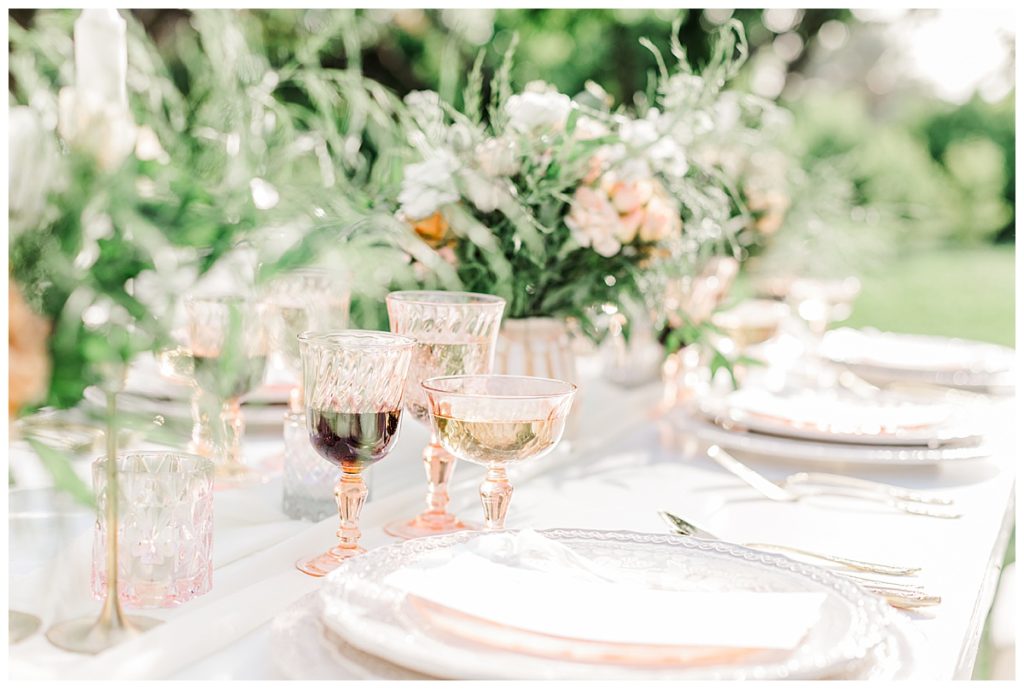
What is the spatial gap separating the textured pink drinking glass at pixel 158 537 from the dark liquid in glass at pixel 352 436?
0.34 ft

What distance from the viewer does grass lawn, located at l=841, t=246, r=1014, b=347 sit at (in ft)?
30.7

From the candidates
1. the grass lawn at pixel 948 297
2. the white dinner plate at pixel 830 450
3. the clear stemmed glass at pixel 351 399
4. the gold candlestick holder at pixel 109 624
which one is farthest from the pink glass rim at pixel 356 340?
the grass lawn at pixel 948 297

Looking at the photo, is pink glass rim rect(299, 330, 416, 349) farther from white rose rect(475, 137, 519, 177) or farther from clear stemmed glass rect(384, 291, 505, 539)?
white rose rect(475, 137, 519, 177)

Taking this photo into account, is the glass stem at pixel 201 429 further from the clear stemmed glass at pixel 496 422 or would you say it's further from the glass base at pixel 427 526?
the clear stemmed glass at pixel 496 422

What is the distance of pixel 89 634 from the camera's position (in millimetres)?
810

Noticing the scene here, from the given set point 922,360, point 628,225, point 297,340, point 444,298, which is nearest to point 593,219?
point 628,225

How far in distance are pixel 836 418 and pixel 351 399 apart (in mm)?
920

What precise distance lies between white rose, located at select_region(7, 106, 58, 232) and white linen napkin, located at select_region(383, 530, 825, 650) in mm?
357

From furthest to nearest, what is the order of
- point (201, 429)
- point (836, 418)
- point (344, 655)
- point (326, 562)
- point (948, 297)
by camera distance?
point (948, 297) < point (836, 418) < point (201, 429) < point (326, 562) < point (344, 655)

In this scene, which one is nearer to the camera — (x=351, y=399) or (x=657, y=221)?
(x=351, y=399)

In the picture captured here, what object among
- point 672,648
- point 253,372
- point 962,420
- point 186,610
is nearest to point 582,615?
point 672,648

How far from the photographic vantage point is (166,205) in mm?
708

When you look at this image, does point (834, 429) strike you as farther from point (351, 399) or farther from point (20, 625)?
point (20, 625)

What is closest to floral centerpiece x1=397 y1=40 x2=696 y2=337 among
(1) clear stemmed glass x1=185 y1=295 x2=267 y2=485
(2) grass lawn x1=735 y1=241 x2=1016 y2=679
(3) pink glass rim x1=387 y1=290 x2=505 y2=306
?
(3) pink glass rim x1=387 y1=290 x2=505 y2=306
